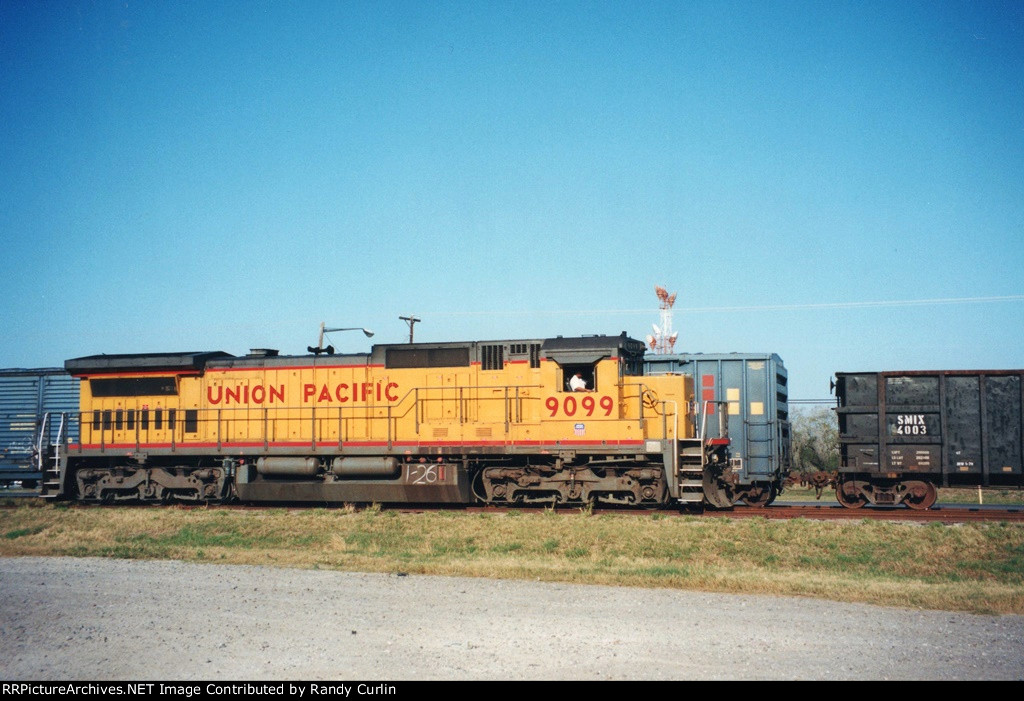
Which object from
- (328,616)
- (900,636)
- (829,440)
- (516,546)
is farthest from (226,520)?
(829,440)

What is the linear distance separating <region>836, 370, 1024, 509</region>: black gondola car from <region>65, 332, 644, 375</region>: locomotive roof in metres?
5.29

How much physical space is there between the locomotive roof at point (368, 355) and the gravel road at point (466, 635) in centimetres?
786

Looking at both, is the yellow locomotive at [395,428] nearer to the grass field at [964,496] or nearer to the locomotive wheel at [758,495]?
the locomotive wheel at [758,495]

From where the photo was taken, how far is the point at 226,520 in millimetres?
17031

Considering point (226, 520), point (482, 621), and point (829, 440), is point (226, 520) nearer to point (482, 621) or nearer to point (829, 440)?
point (482, 621)

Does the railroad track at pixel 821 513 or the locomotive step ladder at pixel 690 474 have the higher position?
the locomotive step ladder at pixel 690 474

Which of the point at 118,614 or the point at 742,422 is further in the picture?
the point at 742,422

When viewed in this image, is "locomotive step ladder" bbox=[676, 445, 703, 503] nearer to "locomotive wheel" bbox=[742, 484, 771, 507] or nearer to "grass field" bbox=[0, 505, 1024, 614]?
"grass field" bbox=[0, 505, 1024, 614]

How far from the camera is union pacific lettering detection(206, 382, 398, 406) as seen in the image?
62.9 feet

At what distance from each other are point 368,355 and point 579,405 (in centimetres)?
512

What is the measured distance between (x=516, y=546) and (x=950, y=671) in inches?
327

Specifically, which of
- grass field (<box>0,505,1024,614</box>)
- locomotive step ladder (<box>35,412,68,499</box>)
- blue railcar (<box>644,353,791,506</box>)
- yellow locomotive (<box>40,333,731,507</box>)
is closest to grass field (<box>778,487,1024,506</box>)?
blue railcar (<box>644,353,791,506</box>)

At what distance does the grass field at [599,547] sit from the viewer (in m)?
10.8

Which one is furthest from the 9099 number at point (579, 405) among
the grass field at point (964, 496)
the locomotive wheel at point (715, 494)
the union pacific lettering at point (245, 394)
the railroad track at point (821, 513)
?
the grass field at point (964, 496)
